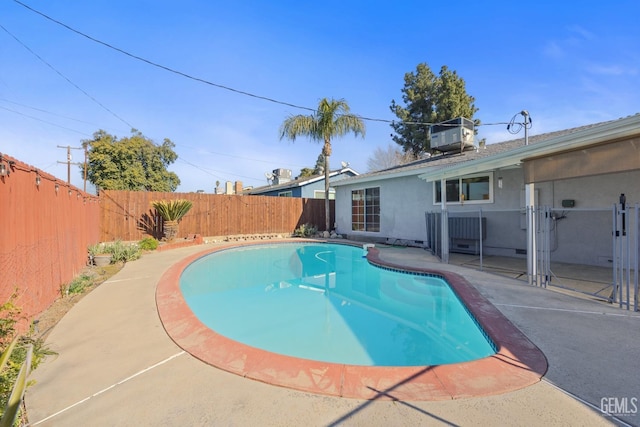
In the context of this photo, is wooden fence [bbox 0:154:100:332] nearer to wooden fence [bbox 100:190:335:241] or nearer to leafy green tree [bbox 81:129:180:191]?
wooden fence [bbox 100:190:335:241]

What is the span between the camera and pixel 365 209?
47.4 feet

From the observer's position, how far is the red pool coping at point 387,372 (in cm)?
243

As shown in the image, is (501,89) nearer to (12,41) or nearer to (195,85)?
(195,85)

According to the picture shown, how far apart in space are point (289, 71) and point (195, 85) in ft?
14.5

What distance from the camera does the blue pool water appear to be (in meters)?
3.96

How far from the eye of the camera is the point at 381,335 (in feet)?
14.7

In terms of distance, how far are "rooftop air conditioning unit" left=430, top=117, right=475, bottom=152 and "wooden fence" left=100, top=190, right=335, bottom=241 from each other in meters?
7.10

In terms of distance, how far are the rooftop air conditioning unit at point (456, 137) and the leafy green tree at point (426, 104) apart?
32.5ft

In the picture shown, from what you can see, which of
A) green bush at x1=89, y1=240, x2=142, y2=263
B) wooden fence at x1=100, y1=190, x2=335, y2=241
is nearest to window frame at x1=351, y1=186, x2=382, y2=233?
wooden fence at x1=100, y1=190, x2=335, y2=241

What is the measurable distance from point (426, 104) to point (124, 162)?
25.5 meters

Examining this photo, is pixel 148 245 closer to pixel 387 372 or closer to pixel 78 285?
pixel 78 285

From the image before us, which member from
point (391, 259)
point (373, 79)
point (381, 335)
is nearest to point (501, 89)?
point (373, 79)

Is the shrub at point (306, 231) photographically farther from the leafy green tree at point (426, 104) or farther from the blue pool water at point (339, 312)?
the leafy green tree at point (426, 104)

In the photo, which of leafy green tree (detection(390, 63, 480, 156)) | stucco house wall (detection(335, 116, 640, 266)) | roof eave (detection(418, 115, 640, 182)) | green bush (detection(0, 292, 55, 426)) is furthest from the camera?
leafy green tree (detection(390, 63, 480, 156))
